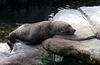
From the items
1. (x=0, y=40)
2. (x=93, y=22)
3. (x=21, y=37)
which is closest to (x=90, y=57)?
(x=93, y=22)

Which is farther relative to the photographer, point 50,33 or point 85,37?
point 50,33

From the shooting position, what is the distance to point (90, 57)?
17.7 feet

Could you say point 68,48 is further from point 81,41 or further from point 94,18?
point 94,18

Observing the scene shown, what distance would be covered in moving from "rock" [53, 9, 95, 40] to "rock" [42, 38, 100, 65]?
32cm

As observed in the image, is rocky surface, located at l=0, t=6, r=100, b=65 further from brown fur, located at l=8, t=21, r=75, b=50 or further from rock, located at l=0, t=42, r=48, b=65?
brown fur, located at l=8, t=21, r=75, b=50

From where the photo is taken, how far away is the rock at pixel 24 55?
598 cm

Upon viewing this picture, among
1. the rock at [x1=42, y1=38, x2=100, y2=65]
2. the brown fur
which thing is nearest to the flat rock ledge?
the rock at [x1=42, y1=38, x2=100, y2=65]

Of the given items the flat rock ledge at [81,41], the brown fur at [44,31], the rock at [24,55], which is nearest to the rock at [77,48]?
the flat rock ledge at [81,41]

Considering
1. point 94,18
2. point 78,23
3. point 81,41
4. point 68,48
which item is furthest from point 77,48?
point 94,18

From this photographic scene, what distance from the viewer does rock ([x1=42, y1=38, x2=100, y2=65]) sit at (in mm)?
5402

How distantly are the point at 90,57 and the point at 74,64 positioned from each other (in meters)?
0.62

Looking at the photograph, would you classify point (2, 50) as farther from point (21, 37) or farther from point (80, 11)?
point (80, 11)

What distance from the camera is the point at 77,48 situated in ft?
18.5

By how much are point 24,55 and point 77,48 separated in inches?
59.2
